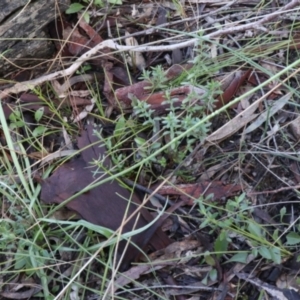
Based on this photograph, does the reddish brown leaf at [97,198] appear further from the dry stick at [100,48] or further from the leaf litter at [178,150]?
the dry stick at [100,48]

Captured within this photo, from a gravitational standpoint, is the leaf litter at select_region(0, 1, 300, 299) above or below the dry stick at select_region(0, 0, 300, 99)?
below

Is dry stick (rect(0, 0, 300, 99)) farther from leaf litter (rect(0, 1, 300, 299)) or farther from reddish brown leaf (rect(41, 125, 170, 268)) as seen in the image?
reddish brown leaf (rect(41, 125, 170, 268))

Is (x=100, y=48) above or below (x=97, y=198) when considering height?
above

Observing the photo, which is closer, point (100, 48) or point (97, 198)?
point (97, 198)

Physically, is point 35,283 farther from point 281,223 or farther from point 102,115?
point 281,223

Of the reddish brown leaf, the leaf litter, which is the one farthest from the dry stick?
the reddish brown leaf

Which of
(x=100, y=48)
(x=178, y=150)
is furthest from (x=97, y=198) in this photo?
(x=100, y=48)

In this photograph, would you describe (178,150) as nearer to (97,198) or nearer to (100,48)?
(97,198)

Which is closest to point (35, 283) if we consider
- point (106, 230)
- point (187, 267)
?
point (106, 230)
